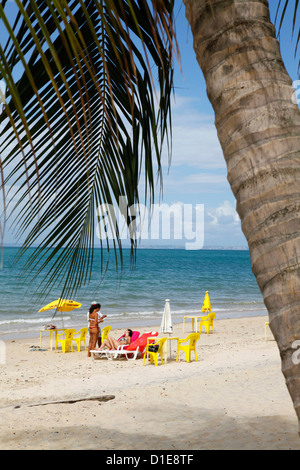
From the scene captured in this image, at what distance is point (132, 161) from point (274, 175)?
1.31 m

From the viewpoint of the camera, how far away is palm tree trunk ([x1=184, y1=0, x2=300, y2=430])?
4.66ft

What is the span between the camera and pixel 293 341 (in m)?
1.41

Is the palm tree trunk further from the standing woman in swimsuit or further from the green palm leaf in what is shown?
the standing woman in swimsuit

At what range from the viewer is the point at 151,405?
780 cm

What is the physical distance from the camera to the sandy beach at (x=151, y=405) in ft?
20.3

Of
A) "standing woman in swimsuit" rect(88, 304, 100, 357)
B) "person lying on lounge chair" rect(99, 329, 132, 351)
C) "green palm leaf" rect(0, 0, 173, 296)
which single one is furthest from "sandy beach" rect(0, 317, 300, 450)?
"green palm leaf" rect(0, 0, 173, 296)

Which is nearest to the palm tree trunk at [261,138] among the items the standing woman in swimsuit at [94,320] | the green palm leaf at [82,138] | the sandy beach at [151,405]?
the green palm leaf at [82,138]

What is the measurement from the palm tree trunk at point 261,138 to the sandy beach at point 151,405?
196 inches

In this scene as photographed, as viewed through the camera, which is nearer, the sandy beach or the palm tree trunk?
the palm tree trunk

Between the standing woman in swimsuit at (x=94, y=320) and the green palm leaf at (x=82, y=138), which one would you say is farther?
the standing woman in swimsuit at (x=94, y=320)

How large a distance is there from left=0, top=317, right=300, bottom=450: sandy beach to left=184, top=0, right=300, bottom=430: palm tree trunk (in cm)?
498

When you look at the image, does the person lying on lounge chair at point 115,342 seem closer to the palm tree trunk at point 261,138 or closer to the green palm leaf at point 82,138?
the green palm leaf at point 82,138

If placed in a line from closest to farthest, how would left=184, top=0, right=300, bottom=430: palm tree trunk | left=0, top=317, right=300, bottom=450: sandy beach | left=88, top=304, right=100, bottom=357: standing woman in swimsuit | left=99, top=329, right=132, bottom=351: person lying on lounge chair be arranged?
left=184, top=0, right=300, bottom=430: palm tree trunk → left=0, top=317, right=300, bottom=450: sandy beach → left=88, top=304, right=100, bottom=357: standing woman in swimsuit → left=99, top=329, right=132, bottom=351: person lying on lounge chair

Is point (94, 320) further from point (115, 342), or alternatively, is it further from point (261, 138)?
point (261, 138)
